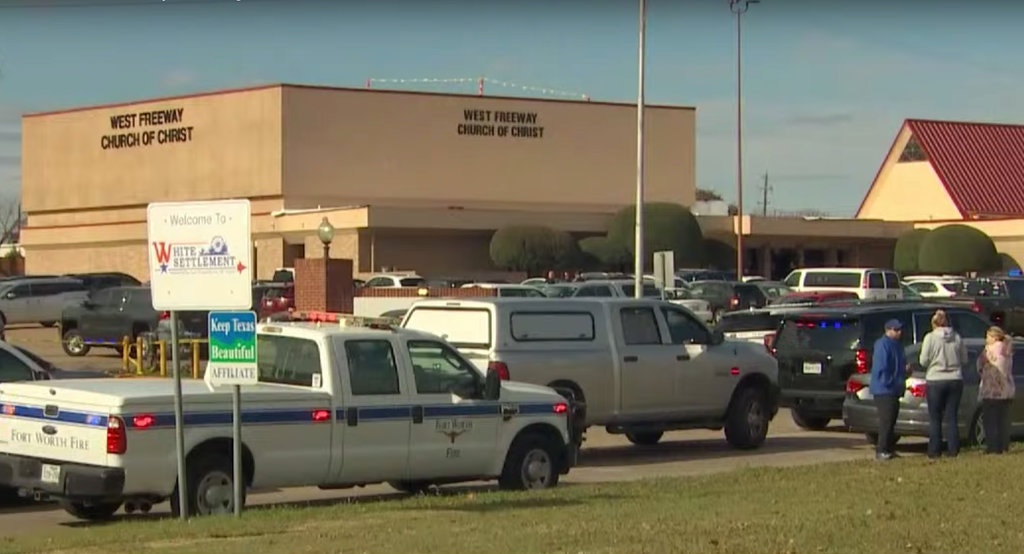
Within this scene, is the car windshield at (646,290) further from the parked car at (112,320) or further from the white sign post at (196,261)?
the white sign post at (196,261)

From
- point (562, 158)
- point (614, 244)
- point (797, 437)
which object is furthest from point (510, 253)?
point (797, 437)

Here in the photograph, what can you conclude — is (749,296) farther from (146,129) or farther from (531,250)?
(146,129)

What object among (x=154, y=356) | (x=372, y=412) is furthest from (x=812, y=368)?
(x=154, y=356)

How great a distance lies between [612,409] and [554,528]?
27.2 ft

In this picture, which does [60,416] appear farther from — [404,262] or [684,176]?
[684,176]

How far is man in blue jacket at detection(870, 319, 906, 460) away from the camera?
18.6 metres

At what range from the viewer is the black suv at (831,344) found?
75.1ft

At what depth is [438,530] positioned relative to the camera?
12.0 metres

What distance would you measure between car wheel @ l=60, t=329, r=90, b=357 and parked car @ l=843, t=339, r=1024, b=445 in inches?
881

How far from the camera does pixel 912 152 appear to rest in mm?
83688

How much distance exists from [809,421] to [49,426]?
13837 millimetres

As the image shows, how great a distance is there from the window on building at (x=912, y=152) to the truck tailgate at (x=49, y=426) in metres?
73.6

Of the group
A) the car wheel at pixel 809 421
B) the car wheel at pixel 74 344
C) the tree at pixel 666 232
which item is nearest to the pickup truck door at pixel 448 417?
the car wheel at pixel 809 421

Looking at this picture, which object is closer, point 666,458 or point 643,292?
point 666,458
